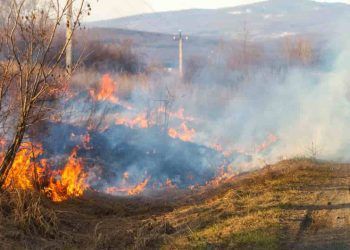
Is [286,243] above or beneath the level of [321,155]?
above

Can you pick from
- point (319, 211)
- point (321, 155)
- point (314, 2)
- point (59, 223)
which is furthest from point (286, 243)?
point (314, 2)

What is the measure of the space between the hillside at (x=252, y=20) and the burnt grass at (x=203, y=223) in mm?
85371

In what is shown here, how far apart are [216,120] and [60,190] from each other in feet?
52.7

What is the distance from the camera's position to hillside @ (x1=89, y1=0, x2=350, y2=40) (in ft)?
328

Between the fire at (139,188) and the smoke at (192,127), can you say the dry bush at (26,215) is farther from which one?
the smoke at (192,127)

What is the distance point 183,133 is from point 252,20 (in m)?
97.9

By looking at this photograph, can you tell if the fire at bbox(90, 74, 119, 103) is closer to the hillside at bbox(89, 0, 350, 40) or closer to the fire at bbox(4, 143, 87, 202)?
the fire at bbox(4, 143, 87, 202)

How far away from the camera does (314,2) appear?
412 ft

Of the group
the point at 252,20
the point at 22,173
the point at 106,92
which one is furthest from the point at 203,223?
the point at 252,20

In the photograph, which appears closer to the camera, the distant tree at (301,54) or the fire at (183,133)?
the fire at (183,133)

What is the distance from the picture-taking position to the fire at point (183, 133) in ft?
66.6

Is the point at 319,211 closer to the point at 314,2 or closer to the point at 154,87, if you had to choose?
the point at 154,87

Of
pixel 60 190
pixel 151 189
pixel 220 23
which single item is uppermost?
pixel 220 23

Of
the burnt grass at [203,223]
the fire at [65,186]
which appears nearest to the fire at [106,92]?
the fire at [65,186]
